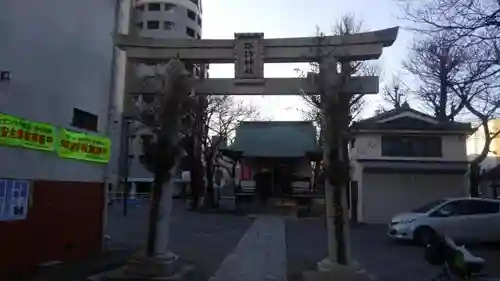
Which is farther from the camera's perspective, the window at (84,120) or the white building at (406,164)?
the white building at (406,164)

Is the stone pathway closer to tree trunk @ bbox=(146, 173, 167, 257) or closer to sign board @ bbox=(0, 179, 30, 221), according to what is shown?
tree trunk @ bbox=(146, 173, 167, 257)

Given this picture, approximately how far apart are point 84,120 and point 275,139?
21431 mm

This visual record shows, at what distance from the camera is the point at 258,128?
34.3 metres

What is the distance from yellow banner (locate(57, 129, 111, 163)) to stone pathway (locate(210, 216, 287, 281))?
4.11 m

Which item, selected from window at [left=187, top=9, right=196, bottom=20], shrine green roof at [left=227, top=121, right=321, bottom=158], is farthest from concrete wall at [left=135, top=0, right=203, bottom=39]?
shrine green roof at [left=227, top=121, right=321, bottom=158]

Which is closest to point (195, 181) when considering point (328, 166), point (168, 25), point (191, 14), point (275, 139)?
point (275, 139)

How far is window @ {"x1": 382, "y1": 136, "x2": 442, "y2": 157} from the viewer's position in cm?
2345

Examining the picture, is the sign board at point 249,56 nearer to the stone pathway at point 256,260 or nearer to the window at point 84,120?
the window at point 84,120

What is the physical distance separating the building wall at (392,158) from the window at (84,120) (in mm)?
14470

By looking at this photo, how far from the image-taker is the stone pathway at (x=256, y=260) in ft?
33.2

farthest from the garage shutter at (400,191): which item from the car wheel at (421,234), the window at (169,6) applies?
the window at (169,6)

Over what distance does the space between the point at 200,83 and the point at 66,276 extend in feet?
16.5

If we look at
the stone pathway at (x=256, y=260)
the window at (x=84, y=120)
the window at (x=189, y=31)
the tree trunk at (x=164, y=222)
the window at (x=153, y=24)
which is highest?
the window at (x=153, y=24)

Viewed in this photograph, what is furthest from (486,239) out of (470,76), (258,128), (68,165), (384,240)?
(258,128)
